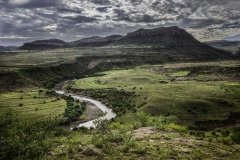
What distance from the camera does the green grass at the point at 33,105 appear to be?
11121cm

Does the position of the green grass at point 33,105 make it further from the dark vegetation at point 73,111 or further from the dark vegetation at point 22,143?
the dark vegetation at point 22,143

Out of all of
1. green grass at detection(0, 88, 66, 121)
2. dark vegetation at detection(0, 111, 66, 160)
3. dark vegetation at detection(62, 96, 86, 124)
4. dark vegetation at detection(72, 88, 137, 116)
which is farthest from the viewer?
dark vegetation at detection(72, 88, 137, 116)

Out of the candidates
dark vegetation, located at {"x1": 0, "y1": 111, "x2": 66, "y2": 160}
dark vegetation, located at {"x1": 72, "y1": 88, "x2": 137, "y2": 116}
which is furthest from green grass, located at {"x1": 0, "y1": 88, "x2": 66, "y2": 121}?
dark vegetation, located at {"x1": 0, "y1": 111, "x2": 66, "y2": 160}

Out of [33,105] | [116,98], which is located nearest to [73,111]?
[33,105]

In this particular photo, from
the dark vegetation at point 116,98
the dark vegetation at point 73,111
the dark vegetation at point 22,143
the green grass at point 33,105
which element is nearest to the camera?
the dark vegetation at point 22,143

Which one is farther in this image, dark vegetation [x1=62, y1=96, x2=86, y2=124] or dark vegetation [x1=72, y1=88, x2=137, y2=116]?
dark vegetation [x1=72, y1=88, x2=137, y2=116]

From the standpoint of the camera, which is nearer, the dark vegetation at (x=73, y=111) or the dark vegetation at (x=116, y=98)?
the dark vegetation at (x=73, y=111)

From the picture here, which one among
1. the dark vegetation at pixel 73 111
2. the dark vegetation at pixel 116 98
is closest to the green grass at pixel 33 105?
the dark vegetation at pixel 73 111

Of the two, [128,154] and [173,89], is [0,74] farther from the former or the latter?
[128,154]

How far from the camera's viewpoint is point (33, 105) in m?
127

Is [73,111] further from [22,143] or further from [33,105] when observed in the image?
[22,143]

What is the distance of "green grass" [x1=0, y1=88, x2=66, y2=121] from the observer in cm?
11121

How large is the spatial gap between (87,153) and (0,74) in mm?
154218

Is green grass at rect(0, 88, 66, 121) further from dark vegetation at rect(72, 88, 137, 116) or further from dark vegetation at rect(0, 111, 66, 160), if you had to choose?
dark vegetation at rect(0, 111, 66, 160)
